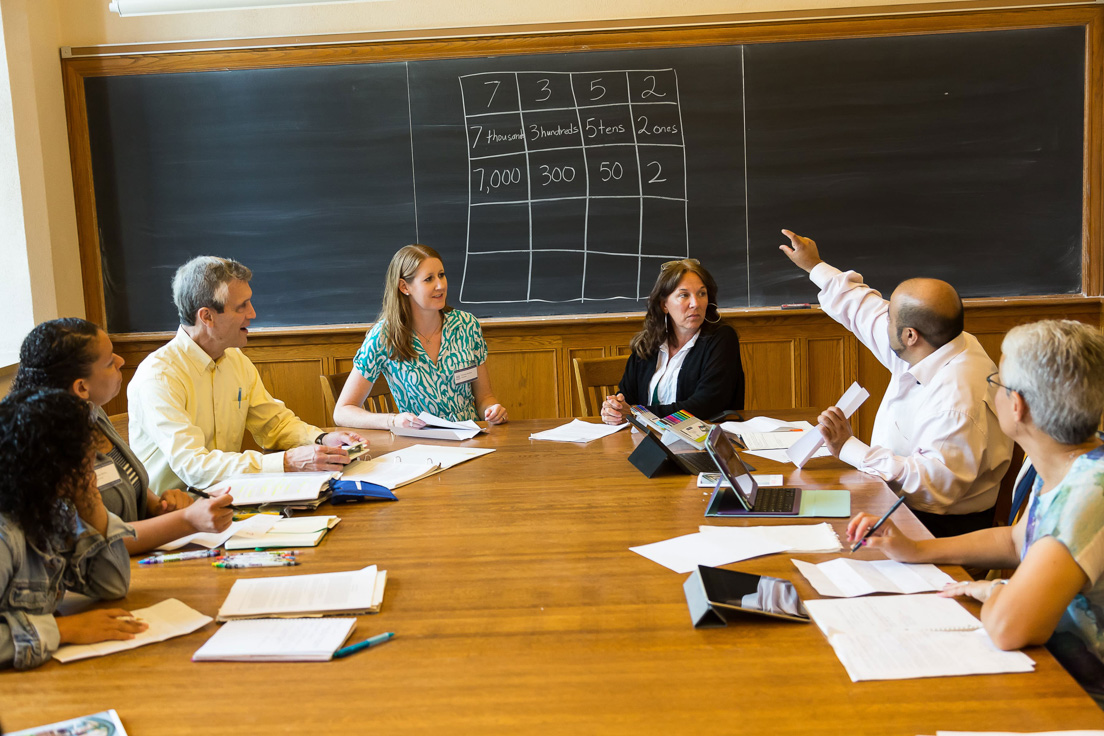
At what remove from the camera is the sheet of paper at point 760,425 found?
279 cm

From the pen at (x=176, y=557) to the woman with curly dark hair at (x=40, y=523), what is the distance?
280mm

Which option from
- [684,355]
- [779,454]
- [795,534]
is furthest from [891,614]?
[684,355]

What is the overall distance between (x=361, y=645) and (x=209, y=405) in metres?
1.50

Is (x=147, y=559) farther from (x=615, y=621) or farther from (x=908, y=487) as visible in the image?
(x=908, y=487)

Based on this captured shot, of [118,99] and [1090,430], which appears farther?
[118,99]

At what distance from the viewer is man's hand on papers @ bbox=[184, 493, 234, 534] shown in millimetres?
1753

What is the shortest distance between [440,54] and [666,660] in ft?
12.0

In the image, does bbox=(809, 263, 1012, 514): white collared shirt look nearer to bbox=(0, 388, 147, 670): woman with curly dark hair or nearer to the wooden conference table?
the wooden conference table

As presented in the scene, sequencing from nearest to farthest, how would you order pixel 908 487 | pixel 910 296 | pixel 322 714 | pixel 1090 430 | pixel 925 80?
pixel 322 714 → pixel 1090 430 → pixel 908 487 → pixel 910 296 → pixel 925 80

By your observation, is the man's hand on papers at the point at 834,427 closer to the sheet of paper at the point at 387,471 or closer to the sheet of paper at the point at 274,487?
the sheet of paper at the point at 387,471

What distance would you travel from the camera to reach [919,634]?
132 centimetres

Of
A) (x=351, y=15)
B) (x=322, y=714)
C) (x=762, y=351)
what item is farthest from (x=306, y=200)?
(x=322, y=714)

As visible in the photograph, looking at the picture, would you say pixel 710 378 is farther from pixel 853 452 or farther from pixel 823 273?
pixel 853 452

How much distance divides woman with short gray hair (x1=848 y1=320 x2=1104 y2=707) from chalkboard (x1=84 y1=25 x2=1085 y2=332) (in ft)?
9.69
